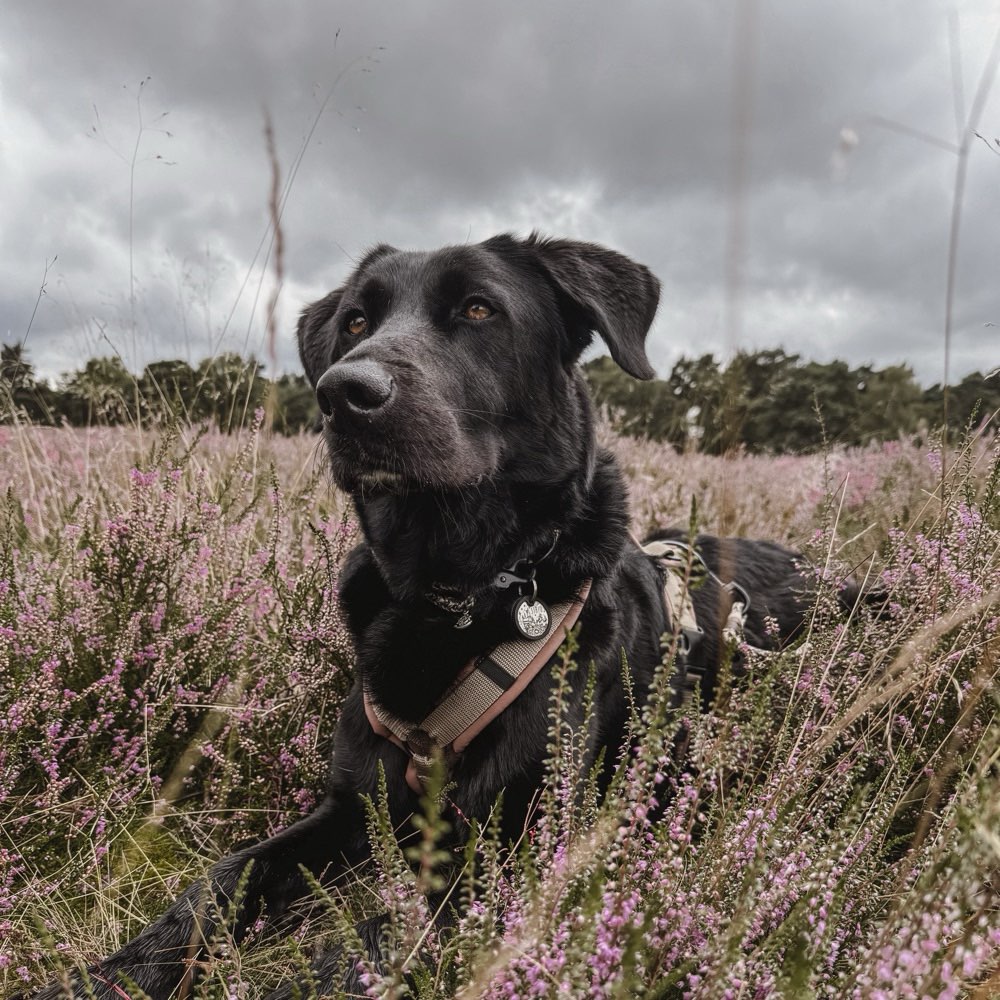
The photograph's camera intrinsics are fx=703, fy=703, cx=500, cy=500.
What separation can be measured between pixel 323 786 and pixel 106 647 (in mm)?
841

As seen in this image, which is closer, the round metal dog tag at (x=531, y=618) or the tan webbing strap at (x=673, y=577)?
the round metal dog tag at (x=531, y=618)

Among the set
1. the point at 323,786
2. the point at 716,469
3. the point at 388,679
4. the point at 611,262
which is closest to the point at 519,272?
the point at 611,262

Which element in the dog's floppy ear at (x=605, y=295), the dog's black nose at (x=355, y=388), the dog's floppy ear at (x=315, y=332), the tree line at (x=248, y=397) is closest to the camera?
the dog's black nose at (x=355, y=388)

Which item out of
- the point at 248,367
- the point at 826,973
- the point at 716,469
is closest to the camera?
the point at 826,973

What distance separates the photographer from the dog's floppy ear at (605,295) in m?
2.37

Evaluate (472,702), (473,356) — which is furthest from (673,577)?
(473,356)

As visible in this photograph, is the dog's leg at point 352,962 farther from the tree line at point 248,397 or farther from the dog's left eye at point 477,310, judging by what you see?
the dog's left eye at point 477,310

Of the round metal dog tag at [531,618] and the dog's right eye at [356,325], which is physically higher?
the dog's right eye at [356,325]

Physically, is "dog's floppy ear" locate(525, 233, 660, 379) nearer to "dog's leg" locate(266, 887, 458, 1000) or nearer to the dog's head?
the dog's head

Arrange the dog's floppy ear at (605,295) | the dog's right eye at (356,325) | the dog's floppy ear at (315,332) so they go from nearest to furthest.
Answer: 1. the dog's floppy ear at (605,295)
2. the dog's right eye at (356,325)
3. the dog's floppy ear at (315,332)

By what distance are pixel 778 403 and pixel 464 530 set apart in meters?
34.2

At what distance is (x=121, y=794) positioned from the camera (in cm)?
201

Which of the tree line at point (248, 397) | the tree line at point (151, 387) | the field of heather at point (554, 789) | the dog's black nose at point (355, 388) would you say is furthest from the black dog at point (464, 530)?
the tree line at point (151, 387)

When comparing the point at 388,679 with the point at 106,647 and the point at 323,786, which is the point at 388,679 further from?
the point at 106,647
